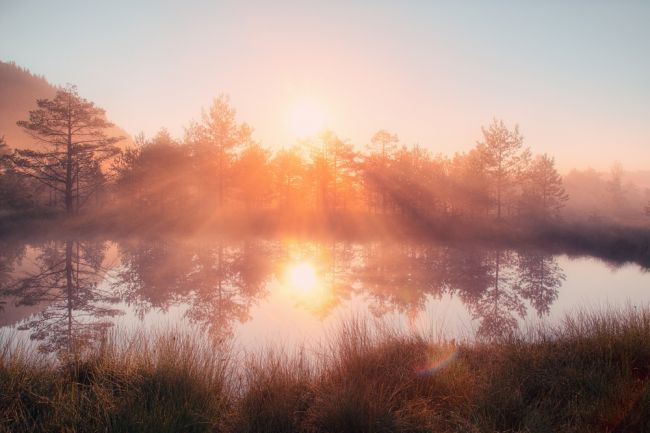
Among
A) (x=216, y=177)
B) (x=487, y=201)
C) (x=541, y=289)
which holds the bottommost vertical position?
(x=541, y=289)

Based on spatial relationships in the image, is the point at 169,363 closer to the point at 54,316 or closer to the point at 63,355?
the point at 63,355

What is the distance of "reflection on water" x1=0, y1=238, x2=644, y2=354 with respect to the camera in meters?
10.9

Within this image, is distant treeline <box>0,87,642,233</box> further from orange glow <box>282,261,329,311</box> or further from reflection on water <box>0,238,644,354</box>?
orange glow <box>282,261,329,311</box>

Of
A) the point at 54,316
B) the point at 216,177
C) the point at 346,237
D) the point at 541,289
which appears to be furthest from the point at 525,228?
the point at 54,316

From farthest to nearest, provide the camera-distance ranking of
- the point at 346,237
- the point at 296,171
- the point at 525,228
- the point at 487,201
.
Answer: the point at 296,171
the point at 487,201
the point at 525,228
the point at 346,237

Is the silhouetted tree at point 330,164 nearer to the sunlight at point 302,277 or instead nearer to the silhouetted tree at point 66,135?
the silhouetted tree at point 66,135

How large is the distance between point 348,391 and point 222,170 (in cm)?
3949

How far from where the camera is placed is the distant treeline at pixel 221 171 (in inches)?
1462

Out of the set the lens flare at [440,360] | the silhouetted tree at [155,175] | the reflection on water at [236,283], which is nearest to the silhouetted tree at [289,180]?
the silhouetted tree at [155,175]

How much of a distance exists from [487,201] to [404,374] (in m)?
39.6

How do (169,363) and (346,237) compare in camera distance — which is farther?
(346,237)

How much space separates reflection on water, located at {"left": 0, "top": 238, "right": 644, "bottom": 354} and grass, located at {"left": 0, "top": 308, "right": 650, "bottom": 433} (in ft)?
5.74

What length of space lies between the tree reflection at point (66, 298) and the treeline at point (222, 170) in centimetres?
1860

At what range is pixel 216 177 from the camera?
4222cm
